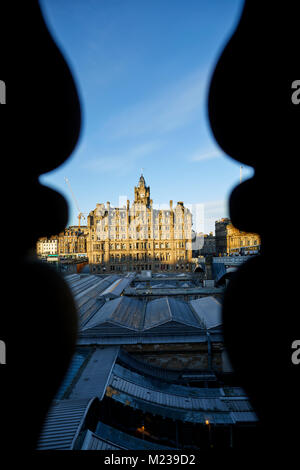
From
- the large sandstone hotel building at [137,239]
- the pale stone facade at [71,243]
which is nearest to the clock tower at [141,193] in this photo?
the large sandstone hotel building at [137,239]

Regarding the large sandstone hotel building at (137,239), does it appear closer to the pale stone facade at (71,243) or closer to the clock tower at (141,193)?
the clock tower at (141,193)

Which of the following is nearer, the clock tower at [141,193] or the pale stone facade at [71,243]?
the clock tower at [141,193]

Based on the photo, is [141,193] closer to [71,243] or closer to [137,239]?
[137,239]

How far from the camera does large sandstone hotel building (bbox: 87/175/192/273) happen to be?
5019cm

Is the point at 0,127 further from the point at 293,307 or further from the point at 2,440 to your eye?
the point at 293,307

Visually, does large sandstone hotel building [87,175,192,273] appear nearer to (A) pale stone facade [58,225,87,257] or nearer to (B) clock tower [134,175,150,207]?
(B) clock tower [134,175,150,207]

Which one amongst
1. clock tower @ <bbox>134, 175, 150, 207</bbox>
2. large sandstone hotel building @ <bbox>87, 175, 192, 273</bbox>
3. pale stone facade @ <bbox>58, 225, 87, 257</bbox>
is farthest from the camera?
pale stone facade @ <bbox>58, 225, 87, 257</bbox>

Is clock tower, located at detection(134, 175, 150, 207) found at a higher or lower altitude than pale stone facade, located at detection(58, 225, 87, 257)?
higher

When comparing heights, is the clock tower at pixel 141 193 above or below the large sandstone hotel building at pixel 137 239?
above

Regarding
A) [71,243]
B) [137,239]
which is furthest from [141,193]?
[71,243]

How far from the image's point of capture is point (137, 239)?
5066cm

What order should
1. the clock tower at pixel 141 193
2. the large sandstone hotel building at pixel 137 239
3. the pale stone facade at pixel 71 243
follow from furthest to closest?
1. the pale stone facade at pixel 71 243
2. the clock tower at pixel 141 193
3. the large sandstone hotel building at pixel 137 239

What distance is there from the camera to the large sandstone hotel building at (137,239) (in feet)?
165

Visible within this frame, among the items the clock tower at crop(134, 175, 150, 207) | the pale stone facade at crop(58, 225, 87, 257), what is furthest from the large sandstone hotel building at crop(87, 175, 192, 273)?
the pale stone facade at crop(58, 225, 87, 257)
